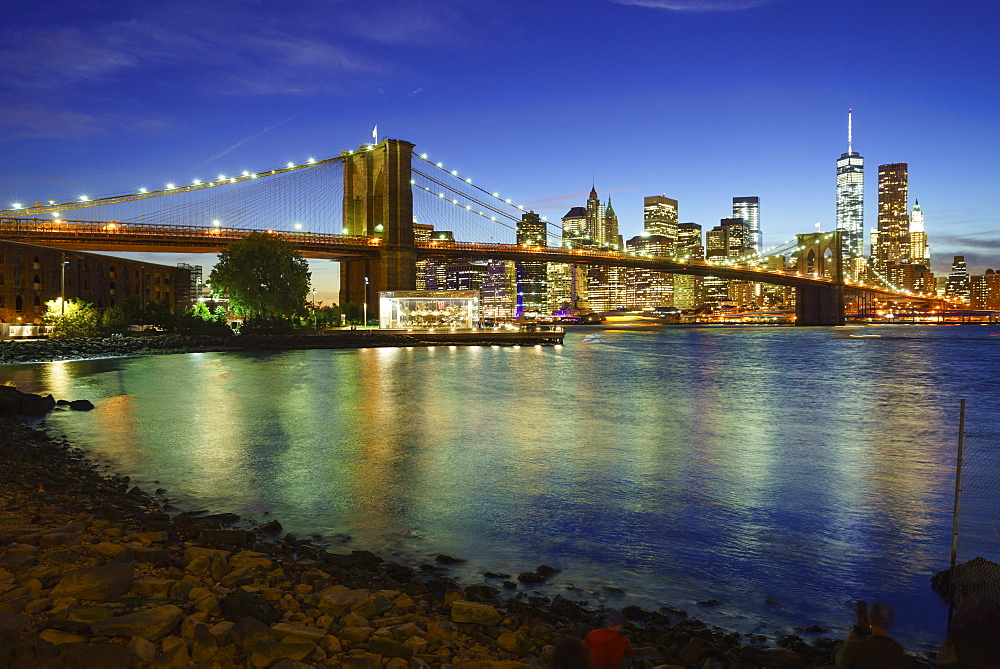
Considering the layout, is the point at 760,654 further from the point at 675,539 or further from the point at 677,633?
the point at 675,539

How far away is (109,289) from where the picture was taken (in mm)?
74625

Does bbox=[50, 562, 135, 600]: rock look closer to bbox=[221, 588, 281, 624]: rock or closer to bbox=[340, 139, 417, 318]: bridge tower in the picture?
bbox=[221, 588, 281, 624]: rock

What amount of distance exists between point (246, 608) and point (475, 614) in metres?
1.95

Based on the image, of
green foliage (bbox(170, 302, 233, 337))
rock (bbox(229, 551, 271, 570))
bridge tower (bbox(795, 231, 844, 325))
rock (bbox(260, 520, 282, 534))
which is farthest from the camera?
bridge tower (bbox(795, 231, 844, 325))

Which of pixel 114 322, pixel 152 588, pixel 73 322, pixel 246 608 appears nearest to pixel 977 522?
pixel 246 608

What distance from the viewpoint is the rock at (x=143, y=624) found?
4.91m

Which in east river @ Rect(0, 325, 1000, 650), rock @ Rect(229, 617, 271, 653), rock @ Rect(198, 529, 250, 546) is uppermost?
rock @ Rect(229, 617, 271, 653)

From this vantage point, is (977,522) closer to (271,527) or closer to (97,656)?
(271,527)

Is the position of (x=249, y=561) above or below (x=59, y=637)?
below

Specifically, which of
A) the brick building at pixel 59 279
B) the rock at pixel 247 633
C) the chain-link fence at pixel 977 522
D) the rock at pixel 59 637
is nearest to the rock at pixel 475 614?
the rock at pixel 247 633

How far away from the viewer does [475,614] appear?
602 centimetres

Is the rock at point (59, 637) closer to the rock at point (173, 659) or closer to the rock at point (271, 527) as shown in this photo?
the rock at point (173, 659)

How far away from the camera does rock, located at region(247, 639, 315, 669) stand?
474cm

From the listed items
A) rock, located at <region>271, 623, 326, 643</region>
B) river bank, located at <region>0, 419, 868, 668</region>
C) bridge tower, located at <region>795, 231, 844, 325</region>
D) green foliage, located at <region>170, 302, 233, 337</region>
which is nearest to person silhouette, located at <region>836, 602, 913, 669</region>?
river bank, located at <region>0, 419, 868, 668</region>
